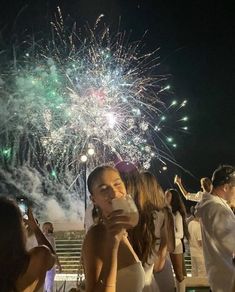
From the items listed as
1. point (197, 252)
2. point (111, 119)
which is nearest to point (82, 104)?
point (111, 119)

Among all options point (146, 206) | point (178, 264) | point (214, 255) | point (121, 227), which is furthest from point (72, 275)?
point (121, 227)

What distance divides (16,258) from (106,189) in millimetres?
651

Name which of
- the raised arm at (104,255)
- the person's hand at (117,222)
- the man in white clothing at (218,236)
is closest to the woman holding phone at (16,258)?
the raised arm at (104,255)

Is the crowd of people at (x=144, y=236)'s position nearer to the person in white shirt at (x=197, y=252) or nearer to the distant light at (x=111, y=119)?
the person in white shirt at (x=197, y=252)

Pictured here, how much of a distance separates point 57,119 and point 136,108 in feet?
11.0

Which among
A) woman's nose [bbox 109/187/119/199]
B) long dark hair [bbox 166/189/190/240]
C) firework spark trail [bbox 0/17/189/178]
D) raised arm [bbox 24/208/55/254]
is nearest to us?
woman's nose [bbox 109/187/119/199]

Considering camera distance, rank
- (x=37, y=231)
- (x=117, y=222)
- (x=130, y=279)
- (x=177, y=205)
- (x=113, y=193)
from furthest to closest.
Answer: (x=177, y=205) < (x=37, y=231) < (x=130, y=279) < (x=113, y=193) < (x=117, y=222)

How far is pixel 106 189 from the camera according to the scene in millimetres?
2699

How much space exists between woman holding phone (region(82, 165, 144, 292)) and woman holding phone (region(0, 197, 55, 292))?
0.25 metres

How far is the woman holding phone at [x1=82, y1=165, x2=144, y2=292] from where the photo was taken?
237cm

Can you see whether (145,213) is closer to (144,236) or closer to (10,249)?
(144,236)

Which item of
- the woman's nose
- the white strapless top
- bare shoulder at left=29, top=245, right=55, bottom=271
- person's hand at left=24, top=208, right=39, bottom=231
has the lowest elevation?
the white strapless top

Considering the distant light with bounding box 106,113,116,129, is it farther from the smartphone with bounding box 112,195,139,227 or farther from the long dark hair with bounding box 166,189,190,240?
the smartphone with bounding box 112,195,139,227

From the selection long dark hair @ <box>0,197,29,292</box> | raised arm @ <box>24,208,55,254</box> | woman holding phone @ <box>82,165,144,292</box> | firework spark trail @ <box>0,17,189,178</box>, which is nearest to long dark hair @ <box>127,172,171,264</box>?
woman holding phone @ <box>82,165,144,292</box>
